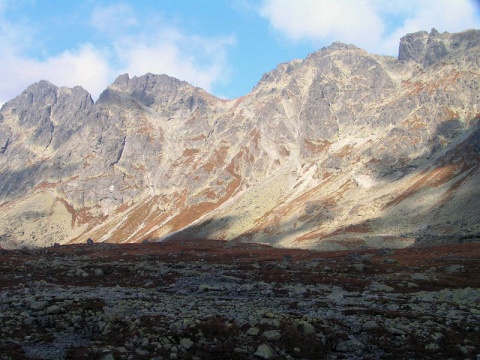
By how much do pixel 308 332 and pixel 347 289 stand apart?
1316 centimetres

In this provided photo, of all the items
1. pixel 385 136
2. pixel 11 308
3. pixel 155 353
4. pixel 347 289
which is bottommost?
pixel 347 289

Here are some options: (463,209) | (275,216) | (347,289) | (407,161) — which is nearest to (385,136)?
(407,161)

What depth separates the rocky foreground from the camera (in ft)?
55.0

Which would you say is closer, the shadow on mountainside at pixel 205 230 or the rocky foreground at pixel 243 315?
the rocky foreground at pixel 243 315

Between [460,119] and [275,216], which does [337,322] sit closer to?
[275,216]

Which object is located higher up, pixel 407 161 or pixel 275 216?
pixel 407 161

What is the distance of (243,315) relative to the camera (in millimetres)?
21156

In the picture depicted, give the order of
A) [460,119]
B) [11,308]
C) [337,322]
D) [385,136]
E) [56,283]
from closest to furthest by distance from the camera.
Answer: [337,322], [11,308], [56,283], [460,119], [385,136]

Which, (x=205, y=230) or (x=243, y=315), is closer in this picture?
(x=243, y=315)

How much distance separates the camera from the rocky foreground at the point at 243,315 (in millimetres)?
16766

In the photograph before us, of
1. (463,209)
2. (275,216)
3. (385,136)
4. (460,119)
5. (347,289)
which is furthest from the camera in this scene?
(385,136)

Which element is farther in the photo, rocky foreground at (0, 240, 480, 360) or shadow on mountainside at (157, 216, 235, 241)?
shadow on mountainside at (157, 216, 235, 241)

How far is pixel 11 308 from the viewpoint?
72.1ft

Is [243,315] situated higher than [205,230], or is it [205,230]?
[205,230]
